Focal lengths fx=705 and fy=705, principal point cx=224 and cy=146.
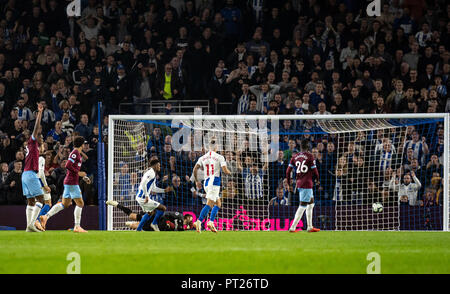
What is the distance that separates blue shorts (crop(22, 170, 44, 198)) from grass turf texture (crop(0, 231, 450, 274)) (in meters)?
1.67

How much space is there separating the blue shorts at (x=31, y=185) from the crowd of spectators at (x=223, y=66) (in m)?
3.30

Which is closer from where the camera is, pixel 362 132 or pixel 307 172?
pixel 307 172

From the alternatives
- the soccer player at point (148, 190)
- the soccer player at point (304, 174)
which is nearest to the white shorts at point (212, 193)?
the soccer player at point (148, 190)

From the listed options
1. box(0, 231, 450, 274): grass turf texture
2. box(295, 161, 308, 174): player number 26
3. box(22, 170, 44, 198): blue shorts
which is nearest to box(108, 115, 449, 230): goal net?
box(295, 161, 308, 174): player number 26

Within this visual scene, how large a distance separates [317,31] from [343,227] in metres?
→ 6.21

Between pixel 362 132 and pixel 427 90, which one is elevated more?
pixel 427 90

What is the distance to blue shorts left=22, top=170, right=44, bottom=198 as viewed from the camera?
14.1 meters

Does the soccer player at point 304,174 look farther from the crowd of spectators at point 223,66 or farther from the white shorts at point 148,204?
the white shorts at point 148,204

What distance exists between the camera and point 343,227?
17766 millimetres

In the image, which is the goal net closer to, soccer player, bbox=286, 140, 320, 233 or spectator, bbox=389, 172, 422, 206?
spectator, bbox=389, 172, 422, 206

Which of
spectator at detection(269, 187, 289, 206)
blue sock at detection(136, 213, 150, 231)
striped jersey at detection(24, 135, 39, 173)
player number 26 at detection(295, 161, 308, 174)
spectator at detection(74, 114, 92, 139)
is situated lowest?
blue sock at detection(136, 213, 150, 231)

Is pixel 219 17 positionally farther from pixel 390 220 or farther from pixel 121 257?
pixel 121 257

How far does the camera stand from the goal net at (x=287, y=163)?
1725 cm

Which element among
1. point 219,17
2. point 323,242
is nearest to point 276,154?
point 219,17
